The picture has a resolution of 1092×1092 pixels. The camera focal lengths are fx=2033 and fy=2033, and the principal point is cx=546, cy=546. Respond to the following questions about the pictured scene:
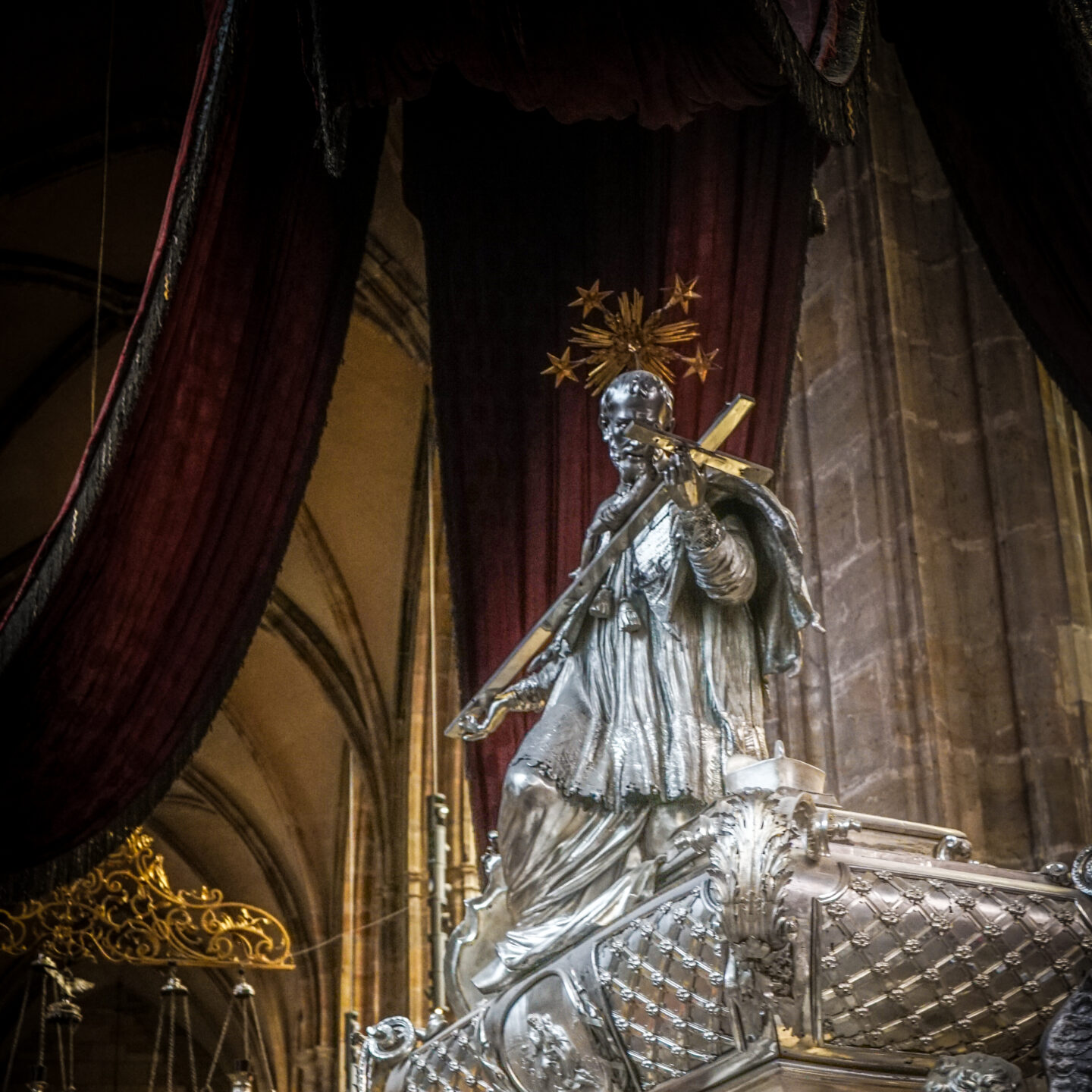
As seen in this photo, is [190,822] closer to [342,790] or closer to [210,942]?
[342,790]

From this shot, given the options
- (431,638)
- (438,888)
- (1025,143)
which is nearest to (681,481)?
(1025,143)

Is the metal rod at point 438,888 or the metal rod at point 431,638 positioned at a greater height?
the metal rod at point 431,638

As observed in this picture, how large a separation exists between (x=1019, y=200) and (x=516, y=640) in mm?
2148

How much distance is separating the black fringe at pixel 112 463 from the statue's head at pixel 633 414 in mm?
1742

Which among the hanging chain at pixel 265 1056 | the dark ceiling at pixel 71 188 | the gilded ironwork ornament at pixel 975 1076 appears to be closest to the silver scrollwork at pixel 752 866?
the gilded ironwork ornament at pixel 975 1076

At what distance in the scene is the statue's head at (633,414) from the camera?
458 centimetres

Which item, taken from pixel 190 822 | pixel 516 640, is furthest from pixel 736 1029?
pixel 190 822

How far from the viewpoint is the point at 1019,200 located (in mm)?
5273

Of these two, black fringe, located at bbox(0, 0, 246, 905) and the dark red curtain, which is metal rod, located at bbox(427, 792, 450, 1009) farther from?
the dark red curtain

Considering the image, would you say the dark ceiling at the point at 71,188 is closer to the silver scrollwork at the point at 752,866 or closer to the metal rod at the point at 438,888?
the metal rod at the point at 438,888

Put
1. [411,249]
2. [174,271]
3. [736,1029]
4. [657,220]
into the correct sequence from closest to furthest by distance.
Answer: [736,1029]
[174,271]
[657,220]
[411,249]

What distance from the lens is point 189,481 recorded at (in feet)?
19.5

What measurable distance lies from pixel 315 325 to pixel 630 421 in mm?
2057

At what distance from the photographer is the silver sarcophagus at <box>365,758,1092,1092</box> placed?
3.39 m
